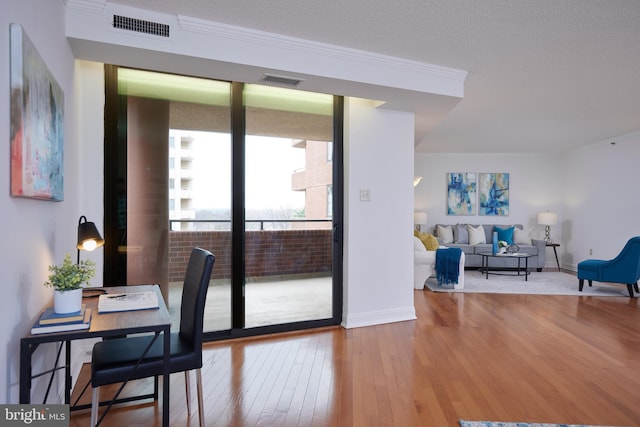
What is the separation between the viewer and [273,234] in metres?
3.72

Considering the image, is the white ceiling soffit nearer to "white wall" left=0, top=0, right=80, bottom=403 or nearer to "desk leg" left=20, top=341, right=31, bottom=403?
"white wall" left=0, top=0, right=80, bottom=403

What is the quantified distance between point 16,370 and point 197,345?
717 millimetres

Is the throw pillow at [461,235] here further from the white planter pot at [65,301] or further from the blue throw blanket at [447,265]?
the white planter pot at [65,301]

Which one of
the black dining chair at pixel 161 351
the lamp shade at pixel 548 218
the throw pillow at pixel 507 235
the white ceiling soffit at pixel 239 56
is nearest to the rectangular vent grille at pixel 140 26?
the white ceiling soffit at pixel 239 56

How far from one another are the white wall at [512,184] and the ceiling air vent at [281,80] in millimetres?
5868

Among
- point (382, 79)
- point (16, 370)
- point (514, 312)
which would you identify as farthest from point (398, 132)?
point (16, 370)

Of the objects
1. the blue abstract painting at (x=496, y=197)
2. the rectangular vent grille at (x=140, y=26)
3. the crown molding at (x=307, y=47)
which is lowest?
the blue abstract painting at (x=496, y=197)

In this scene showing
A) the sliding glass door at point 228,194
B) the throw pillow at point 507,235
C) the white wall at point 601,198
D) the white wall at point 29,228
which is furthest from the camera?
the throw pillow at point 507,235

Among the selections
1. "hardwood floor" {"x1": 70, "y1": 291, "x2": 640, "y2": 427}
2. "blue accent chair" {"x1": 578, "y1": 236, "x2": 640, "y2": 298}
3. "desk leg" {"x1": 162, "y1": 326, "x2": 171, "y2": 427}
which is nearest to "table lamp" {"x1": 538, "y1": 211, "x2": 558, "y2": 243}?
"blue accent chair" {"x1": 578, "y1": 236, "x2": 640, "y2": 298}

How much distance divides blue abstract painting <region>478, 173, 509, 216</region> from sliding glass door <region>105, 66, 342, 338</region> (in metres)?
5.56

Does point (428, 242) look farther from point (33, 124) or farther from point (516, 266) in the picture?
point (33, 124)

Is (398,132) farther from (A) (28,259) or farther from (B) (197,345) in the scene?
(A) (28,259)

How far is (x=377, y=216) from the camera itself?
4023 mm

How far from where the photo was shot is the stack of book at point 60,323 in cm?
151
